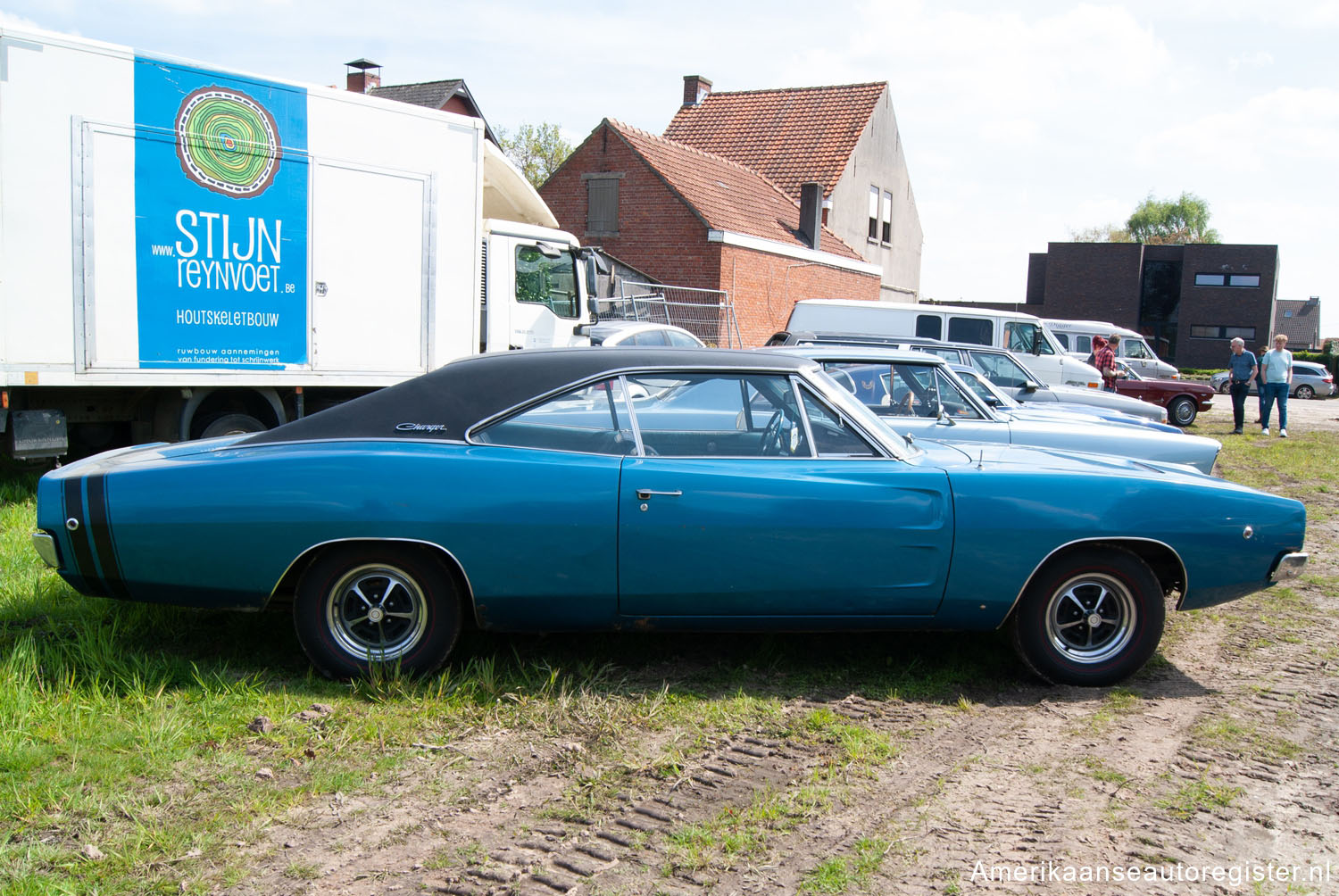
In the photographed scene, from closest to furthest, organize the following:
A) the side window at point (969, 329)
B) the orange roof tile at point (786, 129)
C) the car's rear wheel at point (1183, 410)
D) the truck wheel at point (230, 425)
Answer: the truck wheel at point (230, 425)
the side window at point (969, 329)
the car's rear wheel at point (1183, 410)
the orange roof tile at point (786, 129)

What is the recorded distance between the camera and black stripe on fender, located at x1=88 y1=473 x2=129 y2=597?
12.9ft

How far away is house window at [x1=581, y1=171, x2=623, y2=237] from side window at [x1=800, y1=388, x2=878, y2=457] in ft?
66.5

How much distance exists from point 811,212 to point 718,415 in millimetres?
23398

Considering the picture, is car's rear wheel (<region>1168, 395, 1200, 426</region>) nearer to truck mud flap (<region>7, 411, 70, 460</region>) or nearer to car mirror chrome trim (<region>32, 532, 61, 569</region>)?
truck mud flap (<region>7, 411, 70, 460</region>)

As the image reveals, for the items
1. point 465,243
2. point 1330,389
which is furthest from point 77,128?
point 1330,389

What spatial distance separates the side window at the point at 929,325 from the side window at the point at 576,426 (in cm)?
1377

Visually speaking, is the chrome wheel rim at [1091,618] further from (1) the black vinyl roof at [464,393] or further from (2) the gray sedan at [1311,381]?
(2) the gray sedan at [1311,381]

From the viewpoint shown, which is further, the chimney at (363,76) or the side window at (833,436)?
the chimney at (363,76)

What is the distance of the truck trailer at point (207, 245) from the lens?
23.8 feet

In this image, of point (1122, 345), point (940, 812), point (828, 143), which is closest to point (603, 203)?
point (828, 143)

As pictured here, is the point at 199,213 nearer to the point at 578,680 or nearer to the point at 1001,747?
the point at 578,680

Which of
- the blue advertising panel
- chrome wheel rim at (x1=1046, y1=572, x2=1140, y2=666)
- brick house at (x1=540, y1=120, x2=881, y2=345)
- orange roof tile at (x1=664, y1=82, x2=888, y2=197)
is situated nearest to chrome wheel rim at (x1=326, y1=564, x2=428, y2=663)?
chrome wheel rim at (x1=1046, y1=572, x2=1140, y2=666)

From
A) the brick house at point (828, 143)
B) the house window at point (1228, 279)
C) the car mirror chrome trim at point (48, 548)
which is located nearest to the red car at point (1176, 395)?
the brick house at point (828, 143)

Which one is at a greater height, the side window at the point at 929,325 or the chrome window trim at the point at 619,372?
the side window at the point at 929,325
